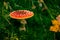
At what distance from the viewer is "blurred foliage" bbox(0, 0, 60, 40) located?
2816 mm

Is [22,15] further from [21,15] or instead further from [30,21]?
[30,21]

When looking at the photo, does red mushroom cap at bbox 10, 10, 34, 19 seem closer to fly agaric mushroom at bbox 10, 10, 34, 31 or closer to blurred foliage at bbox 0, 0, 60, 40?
fly agaric mushroom at bbox 10, 10, 34, 31

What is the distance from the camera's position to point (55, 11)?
333 cm

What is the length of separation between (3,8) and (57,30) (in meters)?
0.86

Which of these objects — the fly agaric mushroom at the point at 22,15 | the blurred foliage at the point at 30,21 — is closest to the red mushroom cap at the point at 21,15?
the fly agaric mushroom at the point at 22,15

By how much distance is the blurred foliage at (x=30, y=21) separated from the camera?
2.82 metres

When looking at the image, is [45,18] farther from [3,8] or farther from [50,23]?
[3,8]

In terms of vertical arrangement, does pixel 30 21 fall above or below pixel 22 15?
below

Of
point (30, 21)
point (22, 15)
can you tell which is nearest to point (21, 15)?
point (22, 15)

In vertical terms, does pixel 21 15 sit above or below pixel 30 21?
above

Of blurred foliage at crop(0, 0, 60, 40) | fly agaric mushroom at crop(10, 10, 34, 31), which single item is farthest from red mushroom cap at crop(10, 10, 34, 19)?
blurred foliage at crop(0, 0, 60, 40)

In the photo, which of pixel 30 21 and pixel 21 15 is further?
pixel 30 21

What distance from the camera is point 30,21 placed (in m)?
3.05

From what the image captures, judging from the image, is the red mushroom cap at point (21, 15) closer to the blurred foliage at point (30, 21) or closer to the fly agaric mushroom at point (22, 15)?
the fly agaric mushroom at point (22, 15)
